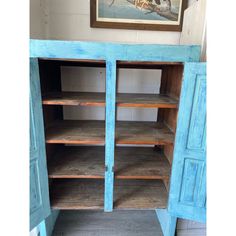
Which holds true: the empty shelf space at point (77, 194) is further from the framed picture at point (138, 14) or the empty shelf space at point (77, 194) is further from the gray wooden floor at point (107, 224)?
the framed picture at point (138, 14)

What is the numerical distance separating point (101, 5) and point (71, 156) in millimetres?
1168

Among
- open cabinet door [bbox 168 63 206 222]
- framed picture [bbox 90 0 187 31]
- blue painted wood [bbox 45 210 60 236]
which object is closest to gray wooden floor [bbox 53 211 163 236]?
blue painted wood [bbox 45 210 60 236]

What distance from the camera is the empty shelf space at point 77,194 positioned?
132 cm

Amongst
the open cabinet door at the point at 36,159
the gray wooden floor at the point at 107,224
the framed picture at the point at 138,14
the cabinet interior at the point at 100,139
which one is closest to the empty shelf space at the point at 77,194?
the cabinet interior at the point at 100,139

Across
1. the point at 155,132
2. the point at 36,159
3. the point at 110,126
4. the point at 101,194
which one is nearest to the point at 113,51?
the point at 110,126

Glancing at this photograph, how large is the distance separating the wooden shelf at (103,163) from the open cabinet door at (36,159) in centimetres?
11

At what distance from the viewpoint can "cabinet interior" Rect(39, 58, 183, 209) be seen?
4.01 ft

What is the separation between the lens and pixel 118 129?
4.67ft

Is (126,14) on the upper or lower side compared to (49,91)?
upper

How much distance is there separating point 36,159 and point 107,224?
34.8 inches

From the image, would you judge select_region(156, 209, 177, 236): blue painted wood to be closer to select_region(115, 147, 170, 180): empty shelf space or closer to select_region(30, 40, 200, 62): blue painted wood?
select_region(115, 147, 170, 180): empty shelf space

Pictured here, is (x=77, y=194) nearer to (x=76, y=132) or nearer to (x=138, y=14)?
(x=76, y=132)

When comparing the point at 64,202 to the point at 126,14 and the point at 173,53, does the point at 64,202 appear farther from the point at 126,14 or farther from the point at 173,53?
the point at 126,14
